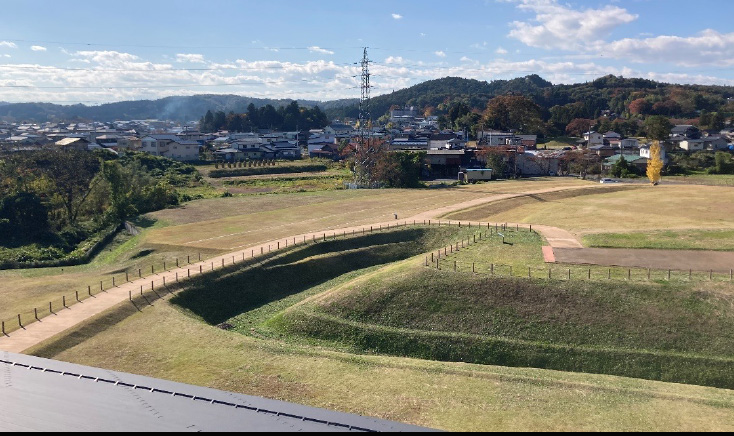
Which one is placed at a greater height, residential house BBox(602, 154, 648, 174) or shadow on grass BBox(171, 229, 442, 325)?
residential house BBox(602, 154, 648, 174)

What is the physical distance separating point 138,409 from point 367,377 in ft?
37.4

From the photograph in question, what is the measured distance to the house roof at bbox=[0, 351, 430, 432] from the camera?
13336 millimetres

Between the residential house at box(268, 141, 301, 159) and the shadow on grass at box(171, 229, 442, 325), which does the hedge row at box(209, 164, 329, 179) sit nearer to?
the residential house at box(268, 141, 301, 159)

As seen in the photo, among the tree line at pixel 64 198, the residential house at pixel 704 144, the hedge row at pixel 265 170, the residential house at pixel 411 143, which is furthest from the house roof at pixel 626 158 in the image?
the tree line at pixel 64 198

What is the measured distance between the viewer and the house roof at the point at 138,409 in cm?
1334

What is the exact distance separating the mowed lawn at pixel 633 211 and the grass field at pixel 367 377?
1728cm

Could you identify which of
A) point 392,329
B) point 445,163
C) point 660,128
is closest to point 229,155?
point 445,163

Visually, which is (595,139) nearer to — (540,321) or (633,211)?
(633,211)

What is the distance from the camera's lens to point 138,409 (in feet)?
47.2

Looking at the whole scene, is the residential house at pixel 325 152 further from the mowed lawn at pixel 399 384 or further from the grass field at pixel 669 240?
the mowed lawn at pixel 399 384

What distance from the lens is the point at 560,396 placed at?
22.3 meters

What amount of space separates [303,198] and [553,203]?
1175 inches

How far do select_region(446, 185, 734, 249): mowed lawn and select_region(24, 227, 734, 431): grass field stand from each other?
1728cm

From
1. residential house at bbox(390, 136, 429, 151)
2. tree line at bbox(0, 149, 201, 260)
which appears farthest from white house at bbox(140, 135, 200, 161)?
residential house at bbox(390, 136, 429, 151)
